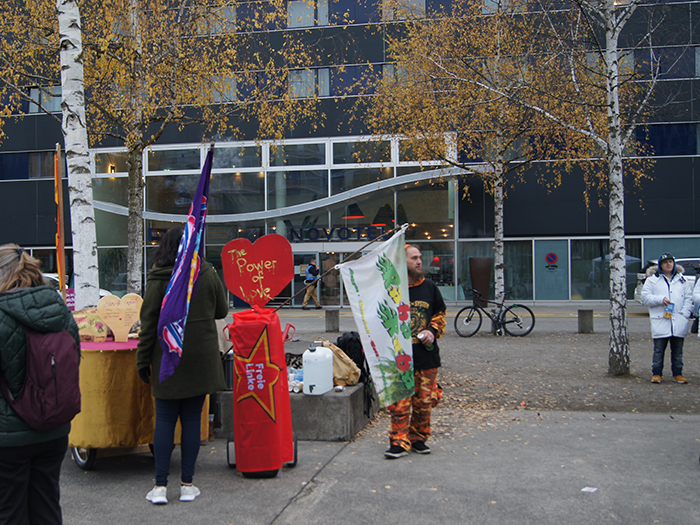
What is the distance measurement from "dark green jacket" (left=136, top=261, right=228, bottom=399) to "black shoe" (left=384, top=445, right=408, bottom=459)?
1631 millimetres

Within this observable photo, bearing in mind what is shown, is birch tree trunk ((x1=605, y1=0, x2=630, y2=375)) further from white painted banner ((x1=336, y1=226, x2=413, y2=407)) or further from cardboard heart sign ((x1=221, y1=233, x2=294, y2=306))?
cardboard heart sign ((x1=221, y1=233, x2=294, y2=306))

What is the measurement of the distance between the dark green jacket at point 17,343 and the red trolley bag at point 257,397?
182cm

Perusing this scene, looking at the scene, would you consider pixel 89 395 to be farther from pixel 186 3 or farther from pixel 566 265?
pixel 566 265

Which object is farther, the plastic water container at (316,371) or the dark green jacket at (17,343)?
the plastic water container at (316,371)

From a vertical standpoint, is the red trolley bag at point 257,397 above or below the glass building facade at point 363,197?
below

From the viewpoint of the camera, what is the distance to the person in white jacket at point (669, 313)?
8172 millimetres

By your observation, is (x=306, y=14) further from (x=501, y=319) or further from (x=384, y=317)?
(x=384, y=317)

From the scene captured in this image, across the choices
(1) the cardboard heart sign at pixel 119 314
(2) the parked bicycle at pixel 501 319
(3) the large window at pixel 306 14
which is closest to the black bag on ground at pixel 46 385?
(1) the cardboard heart sign at pixel 119 314

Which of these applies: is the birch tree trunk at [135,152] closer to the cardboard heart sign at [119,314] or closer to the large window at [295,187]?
the cardboard heart sign at [119,314]

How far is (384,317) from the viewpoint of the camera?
5008mm

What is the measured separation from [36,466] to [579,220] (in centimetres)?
2140

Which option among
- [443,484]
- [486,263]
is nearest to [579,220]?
[486,263]

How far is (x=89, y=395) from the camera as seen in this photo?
4.57 m

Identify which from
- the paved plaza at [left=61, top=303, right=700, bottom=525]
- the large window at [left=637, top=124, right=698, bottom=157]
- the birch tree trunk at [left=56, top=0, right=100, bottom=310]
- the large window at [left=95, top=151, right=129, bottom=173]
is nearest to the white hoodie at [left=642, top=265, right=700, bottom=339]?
the paved plaza at [left=61, top=303, right=700, bottom=525]
